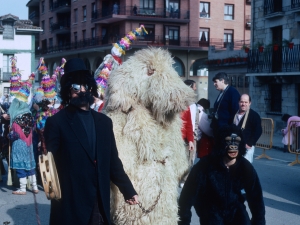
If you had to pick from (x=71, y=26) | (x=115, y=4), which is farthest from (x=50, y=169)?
(x=71, y=26)

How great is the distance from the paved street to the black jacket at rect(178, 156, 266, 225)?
252 centimetres

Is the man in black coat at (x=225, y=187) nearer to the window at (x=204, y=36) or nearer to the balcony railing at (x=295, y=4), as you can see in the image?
the balcony railing at (x=295, y=4)

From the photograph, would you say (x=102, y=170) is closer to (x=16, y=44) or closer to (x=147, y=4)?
(x=147, y=4)

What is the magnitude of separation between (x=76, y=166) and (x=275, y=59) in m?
24.1

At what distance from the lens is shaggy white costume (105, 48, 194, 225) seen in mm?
4629

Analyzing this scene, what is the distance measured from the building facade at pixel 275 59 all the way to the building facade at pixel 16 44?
2726cm

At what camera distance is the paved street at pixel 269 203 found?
23.7 ft

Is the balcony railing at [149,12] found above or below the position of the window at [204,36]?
above

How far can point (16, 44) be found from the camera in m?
50.8

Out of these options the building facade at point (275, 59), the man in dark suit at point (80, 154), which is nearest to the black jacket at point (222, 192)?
the man in dark suit at point (80, 154)

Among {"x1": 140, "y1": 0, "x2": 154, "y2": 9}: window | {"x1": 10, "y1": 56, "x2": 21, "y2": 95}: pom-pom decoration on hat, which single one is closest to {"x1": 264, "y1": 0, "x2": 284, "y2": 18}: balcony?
{"x1": 10, "y1": 56, "x2": 21, "y2": 95}: pom-pom decoration on hat

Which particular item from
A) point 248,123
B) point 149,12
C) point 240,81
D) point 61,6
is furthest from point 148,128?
point 61,6

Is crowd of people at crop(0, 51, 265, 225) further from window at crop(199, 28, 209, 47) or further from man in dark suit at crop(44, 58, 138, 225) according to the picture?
window at crop(199, 28, 209, 47)

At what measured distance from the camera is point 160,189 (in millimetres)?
4676
